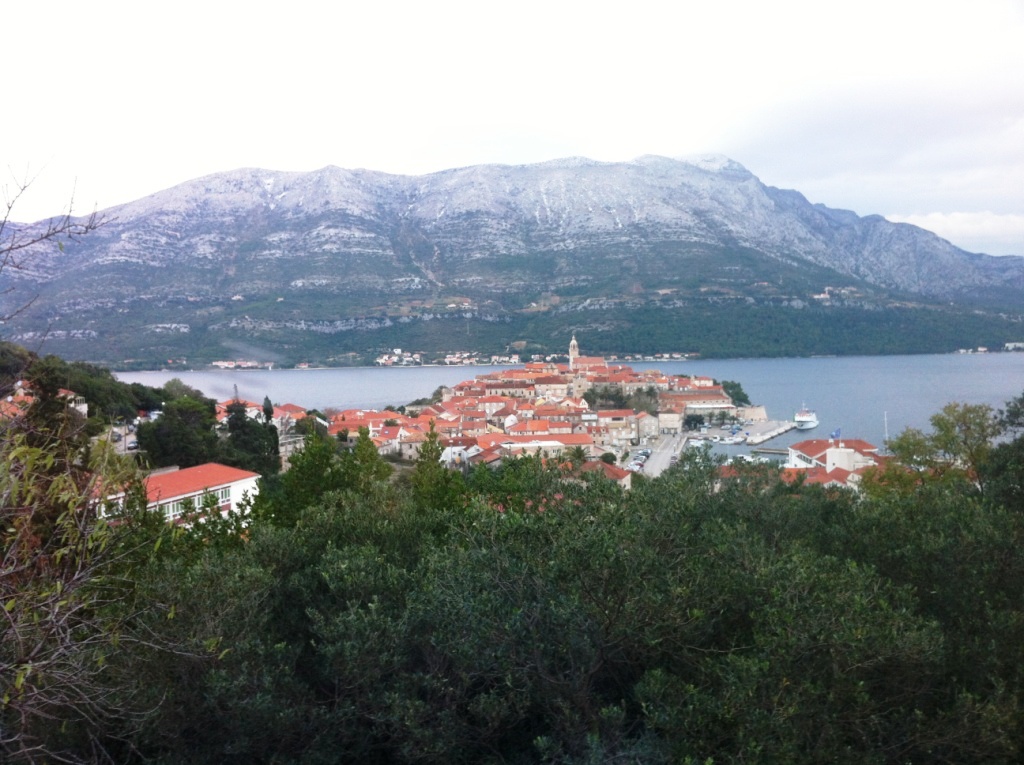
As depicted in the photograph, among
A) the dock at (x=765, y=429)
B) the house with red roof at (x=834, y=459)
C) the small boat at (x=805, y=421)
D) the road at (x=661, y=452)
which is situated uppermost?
the house with red roof at (x=834, y=459)

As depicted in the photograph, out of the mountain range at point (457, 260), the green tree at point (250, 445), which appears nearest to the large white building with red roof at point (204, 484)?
the green tree at point (250, 445)

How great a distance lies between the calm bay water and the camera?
150ft

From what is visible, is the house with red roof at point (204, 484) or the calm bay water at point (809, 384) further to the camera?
the calm bay water at point (809, 384)

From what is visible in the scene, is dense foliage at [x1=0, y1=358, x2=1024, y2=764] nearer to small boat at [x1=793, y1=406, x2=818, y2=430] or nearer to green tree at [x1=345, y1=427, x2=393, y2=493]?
green tree at [x1=345, y1=427, x2=393, y2=493]

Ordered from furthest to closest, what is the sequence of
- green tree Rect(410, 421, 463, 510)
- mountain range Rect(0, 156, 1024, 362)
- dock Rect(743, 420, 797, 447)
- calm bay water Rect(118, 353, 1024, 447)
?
1. mountain range Rect(0, 156, 1024, 362)
2. calm bay water Rect(118, 353, 1024, 447)
3. dock Rect(743, 420, 797, 447)
4. green tree Rect(410, 421, 463, 510)

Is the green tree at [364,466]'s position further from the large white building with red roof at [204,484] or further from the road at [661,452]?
the road at [661,452]

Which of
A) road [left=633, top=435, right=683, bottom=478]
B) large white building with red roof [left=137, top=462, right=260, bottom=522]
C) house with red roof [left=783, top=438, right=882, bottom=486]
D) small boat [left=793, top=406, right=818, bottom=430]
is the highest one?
large white building with red roof [left=137, top=462, right=260, bottom=522]

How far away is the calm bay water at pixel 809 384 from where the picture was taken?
4581 cm

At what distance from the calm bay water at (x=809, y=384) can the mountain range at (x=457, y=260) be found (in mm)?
10141

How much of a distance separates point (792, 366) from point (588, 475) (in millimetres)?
84985

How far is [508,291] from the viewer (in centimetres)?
10962

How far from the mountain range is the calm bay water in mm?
10141

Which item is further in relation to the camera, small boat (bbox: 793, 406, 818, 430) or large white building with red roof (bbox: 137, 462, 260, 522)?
small boat (bbox: 793, 406, 818, 430)

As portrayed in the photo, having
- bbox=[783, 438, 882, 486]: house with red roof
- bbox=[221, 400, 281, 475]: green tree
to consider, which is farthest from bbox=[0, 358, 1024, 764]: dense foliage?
bbox=[221, 400, 281, 475]: green tree
